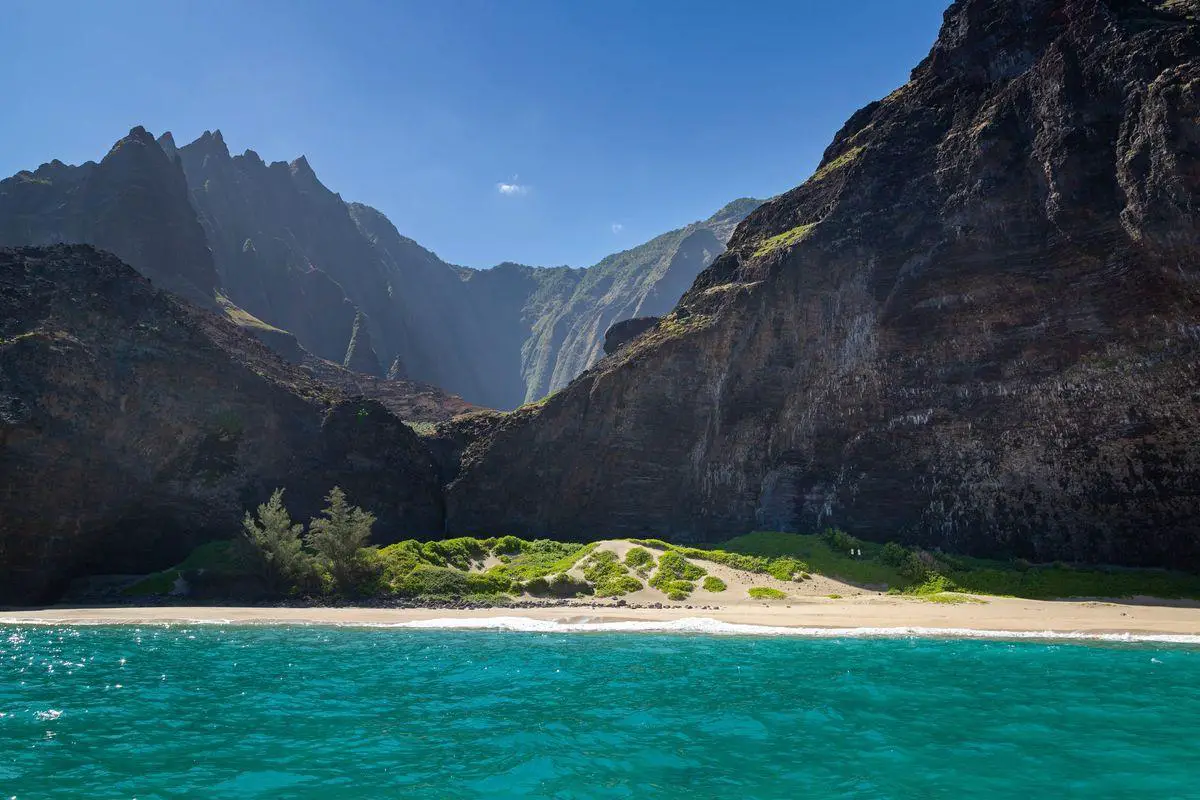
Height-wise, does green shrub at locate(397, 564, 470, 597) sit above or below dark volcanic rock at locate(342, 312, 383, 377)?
below

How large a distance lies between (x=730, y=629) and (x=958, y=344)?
84.4 ft

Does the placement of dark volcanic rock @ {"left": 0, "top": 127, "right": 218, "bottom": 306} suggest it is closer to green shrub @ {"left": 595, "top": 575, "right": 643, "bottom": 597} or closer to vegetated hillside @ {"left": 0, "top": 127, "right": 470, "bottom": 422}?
vegetated hillside @ {"left": 0, "top": 127, "right": 470, "bottom": 422}

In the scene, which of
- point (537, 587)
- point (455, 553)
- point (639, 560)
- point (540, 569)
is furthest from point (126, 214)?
point (639, 560)

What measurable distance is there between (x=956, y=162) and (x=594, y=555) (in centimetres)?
3625

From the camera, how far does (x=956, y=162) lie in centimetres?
4272

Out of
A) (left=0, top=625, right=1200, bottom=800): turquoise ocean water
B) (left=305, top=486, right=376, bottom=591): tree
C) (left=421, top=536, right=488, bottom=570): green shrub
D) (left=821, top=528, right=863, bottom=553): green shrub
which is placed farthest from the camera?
(left=421, top=536, right=488, bottom=570): green shrub

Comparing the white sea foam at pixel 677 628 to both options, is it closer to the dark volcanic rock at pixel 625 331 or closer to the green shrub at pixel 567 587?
the green shrub at pixel 567 587

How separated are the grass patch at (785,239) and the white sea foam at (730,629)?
32753 millimetres

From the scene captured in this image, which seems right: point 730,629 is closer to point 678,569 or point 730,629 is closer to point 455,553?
point 678,569

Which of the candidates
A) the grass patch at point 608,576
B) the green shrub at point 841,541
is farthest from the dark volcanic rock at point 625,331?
the green shrub at point 841,541

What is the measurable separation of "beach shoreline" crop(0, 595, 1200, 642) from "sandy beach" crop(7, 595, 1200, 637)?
38mm

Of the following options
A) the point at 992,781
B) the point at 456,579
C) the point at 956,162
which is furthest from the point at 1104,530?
the point at 456,579

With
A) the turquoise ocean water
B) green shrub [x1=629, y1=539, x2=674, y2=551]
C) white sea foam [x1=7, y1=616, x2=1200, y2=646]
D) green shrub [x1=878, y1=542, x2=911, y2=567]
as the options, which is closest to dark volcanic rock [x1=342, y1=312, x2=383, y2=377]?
green shrub [x1=629, y1=539, x2=674, y2=551]

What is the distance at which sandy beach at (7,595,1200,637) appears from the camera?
971 inches
